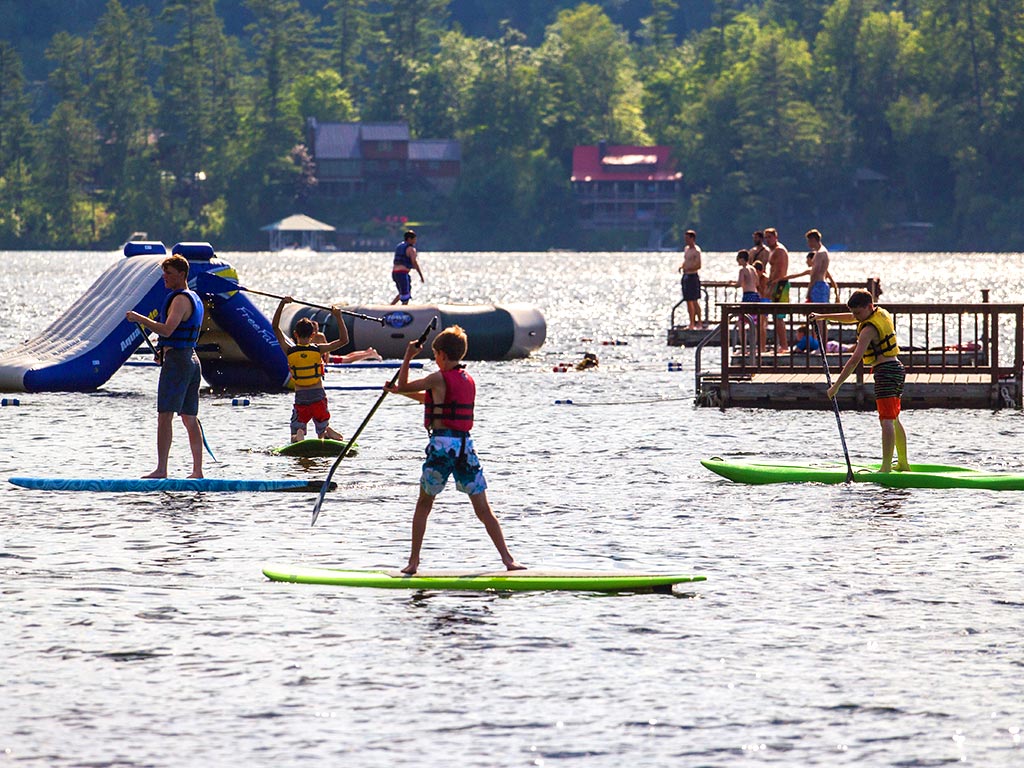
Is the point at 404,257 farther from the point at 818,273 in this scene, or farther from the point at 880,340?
the point at 880,340

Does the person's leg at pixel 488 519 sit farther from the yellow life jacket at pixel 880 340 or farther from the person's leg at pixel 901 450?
the person's leg at pixel 901 450

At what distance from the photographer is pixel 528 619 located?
11445 mm

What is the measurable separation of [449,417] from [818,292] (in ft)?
58.6

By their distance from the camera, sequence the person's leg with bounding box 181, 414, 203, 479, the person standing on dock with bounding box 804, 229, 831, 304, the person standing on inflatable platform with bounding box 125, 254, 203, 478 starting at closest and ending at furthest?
1. the person standing on inflatable platform with bounding box 125, 254, 203, 478
2. the person's leg with bounding box 181, 414, 203, 479
3. the person standing on dock with bounding box 804, 229, 831, 304

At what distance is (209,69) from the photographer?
7633 inches

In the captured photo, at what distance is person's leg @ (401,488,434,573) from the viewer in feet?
39.8

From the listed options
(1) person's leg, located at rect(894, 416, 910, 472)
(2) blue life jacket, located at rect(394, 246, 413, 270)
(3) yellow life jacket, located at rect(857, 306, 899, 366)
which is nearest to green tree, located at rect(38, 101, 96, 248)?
(2) blue life jacket, located at rect(394, 246, 413, 270)

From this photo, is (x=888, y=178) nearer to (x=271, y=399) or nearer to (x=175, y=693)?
(x=271, y=399)

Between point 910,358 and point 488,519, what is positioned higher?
point 910,358

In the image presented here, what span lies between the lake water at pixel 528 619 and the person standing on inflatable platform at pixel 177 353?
694mm

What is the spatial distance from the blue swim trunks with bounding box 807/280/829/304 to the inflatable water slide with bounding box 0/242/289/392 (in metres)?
8.43

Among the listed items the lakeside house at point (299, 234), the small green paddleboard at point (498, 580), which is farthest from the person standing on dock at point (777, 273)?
the lakeside house at point (299, 234)

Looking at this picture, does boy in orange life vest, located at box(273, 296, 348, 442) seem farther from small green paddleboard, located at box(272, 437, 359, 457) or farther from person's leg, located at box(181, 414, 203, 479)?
person's leg, located at box(181, 414, 203, 479)

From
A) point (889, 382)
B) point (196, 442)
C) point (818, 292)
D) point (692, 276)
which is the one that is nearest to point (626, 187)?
point (692, 276)
